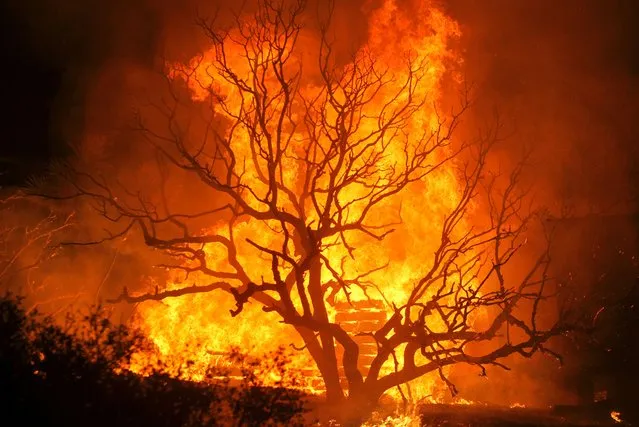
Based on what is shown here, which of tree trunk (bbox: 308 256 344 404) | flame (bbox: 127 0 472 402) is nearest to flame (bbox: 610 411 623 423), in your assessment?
flame (bbox: 127 0 472 402)

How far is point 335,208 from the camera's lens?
16.2 metres

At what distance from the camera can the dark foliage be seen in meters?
5.54

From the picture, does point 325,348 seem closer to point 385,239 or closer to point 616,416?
point 385,239

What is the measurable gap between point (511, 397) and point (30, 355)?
12.1m

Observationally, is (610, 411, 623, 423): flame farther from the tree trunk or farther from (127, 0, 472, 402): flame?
the tree trunk

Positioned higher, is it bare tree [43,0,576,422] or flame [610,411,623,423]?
bare tree [43,0,576,422]

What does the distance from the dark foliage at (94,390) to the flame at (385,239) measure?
7.57 meters

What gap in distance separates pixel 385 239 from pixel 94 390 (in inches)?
438

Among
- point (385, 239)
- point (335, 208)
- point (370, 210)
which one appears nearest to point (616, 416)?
point (385, 239)

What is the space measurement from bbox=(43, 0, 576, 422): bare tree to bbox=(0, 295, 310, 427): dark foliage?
9.71 feet

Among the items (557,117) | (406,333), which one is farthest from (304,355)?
(557,117)

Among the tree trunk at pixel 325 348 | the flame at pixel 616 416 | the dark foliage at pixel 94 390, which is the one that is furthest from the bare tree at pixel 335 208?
the dark foliage at pixel 94 390

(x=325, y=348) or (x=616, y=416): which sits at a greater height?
(x=325, y=348)

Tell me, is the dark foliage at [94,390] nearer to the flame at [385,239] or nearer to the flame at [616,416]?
the flame at [385,239]
